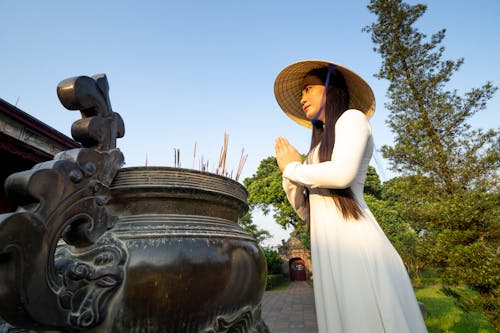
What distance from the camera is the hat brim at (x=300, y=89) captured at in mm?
1644

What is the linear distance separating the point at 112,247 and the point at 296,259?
2530 centimetres

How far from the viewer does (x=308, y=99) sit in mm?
1685

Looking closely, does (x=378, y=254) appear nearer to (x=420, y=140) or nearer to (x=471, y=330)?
(x=471, y=330)

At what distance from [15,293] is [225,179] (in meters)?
0.83

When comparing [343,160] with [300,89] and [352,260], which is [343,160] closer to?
[352,260]

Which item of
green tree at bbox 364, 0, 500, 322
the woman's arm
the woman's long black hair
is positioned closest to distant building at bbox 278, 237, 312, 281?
green tree at bbox 364, 0, 500, 322

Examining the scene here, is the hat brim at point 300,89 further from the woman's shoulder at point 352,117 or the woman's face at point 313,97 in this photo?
the woman's shoulder at point 352,117

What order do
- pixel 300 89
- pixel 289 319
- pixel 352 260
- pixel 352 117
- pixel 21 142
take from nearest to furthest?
pixel 352 260 → pixel 352 117 → pixel 300 89 → pixel 21 142 → pixel 289 319

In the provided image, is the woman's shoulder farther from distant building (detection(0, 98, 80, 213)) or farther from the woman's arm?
distant building (detection(0, 98, 80, 213))

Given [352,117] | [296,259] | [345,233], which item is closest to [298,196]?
[345,233]

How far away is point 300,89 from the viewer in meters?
1.93

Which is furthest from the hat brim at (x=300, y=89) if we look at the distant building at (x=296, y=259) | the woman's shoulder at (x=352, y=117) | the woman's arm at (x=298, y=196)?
the distant building at (x=296, y=259)

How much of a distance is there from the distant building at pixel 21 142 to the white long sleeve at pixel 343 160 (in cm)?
469

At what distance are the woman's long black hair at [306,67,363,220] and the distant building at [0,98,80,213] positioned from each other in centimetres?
468
